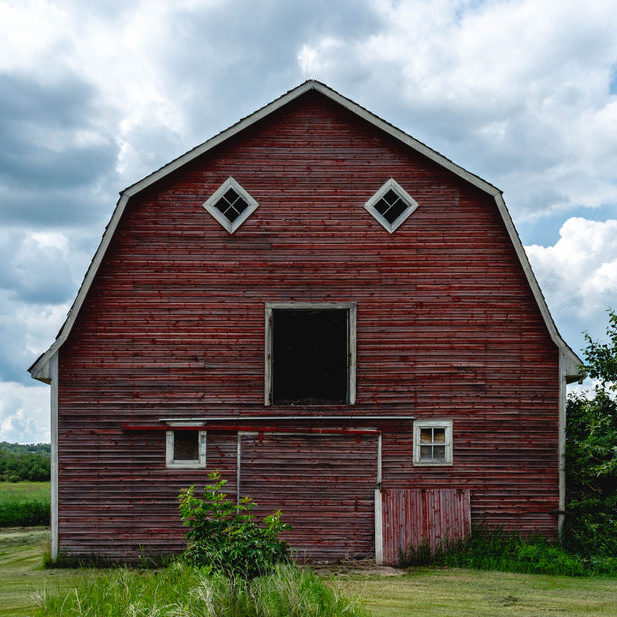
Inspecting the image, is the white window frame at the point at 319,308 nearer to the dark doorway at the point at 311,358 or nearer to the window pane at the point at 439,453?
the window pane at the point at 439,453

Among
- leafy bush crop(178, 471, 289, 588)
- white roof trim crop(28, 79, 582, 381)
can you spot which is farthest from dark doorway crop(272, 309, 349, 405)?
leafy bush crop(178, 471, 289, 588)

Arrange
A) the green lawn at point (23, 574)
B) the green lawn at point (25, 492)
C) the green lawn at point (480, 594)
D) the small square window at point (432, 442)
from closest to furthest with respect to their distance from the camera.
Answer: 1. the green lawn at point (480, 594)
2. the green lawn at point (23, 574)
3. the small square window at point (432, 442)
4. the green lawn at point (25, 492)

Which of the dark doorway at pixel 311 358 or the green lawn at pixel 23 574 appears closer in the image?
the green lawn at pixel 23 574

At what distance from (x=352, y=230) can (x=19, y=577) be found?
9.74m

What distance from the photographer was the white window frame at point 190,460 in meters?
15.3

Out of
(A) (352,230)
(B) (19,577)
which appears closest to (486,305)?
(A) (352,230)

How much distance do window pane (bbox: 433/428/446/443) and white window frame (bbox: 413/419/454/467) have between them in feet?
0.25

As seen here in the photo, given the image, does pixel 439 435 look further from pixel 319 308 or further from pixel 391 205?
pixel 391 205

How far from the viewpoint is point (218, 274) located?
51.0ft

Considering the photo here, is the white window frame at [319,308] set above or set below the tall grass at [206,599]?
above

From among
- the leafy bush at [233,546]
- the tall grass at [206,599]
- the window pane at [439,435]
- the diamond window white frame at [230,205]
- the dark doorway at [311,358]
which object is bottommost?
the tall grass at [206,599]

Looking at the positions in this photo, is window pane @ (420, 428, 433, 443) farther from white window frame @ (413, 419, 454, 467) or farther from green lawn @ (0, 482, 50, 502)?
green lawn @ (0, 482, 50, 502)

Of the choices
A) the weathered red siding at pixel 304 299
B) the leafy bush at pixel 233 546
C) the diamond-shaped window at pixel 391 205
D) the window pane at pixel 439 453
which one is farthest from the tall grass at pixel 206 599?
the diamond-shaped window at pixel 391 205

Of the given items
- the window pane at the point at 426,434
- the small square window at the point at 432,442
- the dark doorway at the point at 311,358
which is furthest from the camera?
the dark doorway at the point at 311,358
